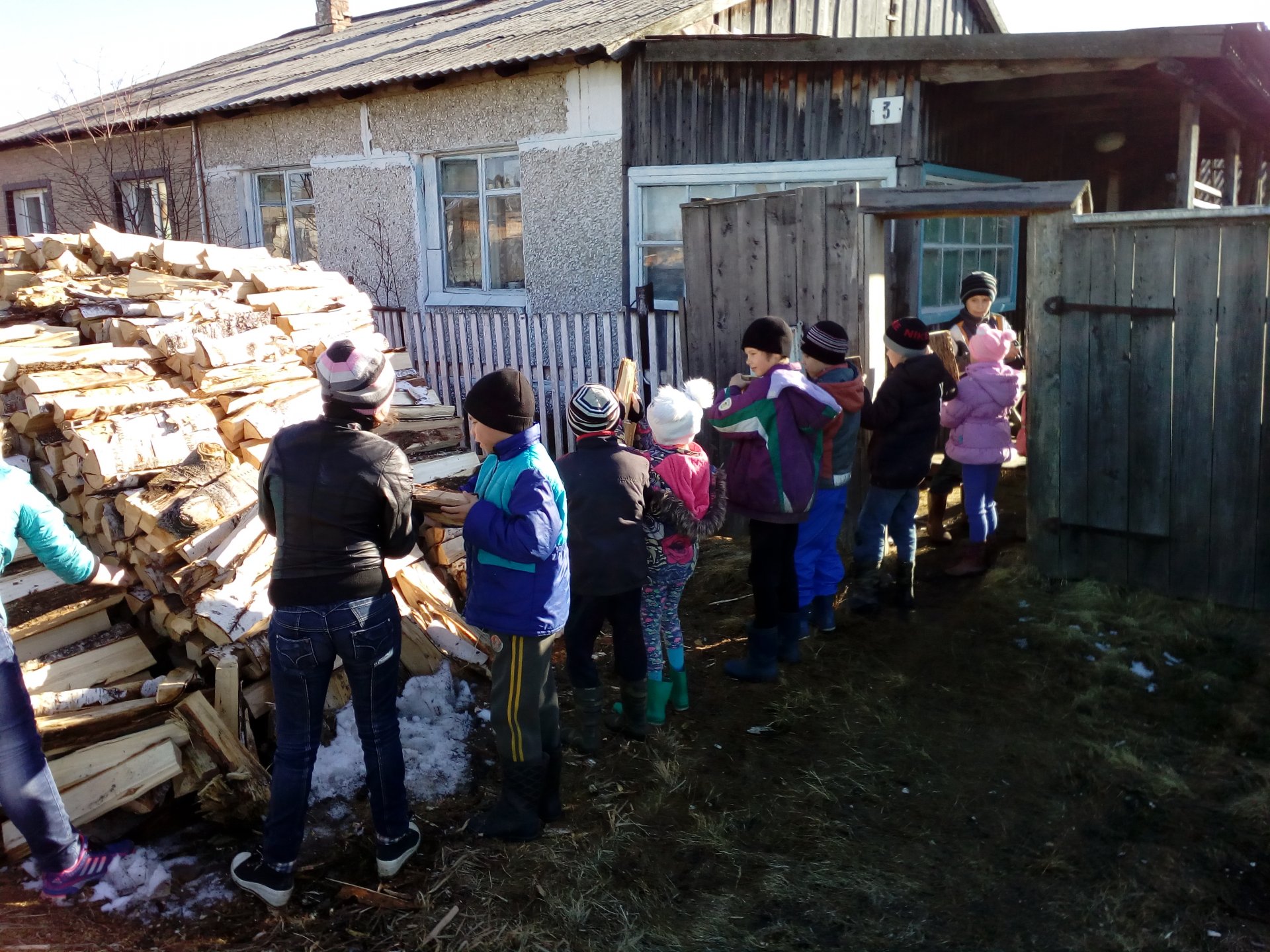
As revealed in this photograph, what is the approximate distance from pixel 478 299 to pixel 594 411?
7110 mm

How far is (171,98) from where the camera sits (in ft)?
46.9

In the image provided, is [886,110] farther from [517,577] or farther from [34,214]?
[34,214]

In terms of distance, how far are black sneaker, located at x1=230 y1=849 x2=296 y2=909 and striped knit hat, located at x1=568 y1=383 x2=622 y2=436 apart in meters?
1.84

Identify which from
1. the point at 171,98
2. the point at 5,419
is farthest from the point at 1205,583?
the point at 171,98

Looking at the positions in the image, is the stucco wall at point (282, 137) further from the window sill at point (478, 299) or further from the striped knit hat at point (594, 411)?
the striped knit hat at point (594, 411)

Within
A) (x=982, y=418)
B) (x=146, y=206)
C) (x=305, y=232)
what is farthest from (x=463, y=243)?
(x=982, y=418)

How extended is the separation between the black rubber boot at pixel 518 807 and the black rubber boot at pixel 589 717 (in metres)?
0.55

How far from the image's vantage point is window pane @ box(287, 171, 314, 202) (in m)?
12.0

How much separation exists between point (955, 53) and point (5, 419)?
6450 mm

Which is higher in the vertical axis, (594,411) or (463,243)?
(463,243)

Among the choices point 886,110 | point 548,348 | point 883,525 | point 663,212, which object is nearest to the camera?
point 883,525

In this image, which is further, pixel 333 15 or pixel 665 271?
pixel 333 15

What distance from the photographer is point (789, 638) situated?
→ 5.05 m

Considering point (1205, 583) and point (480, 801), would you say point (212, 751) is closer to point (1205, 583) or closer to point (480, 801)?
point (480, 801)
